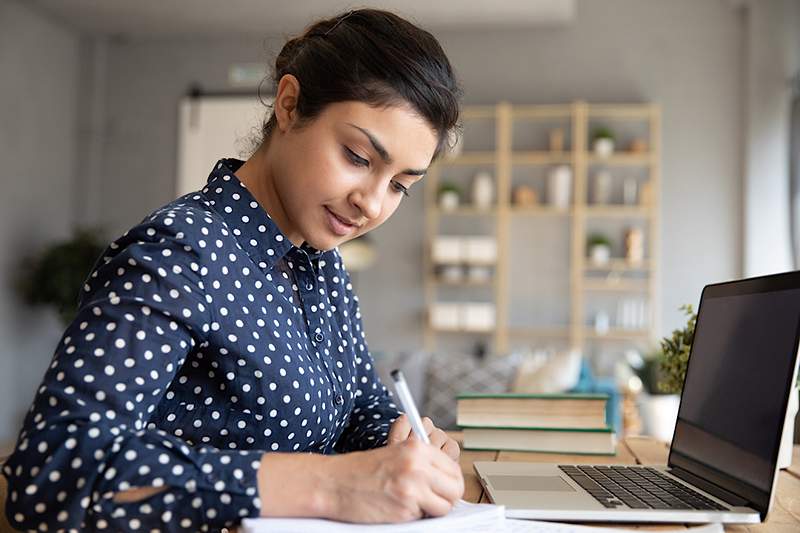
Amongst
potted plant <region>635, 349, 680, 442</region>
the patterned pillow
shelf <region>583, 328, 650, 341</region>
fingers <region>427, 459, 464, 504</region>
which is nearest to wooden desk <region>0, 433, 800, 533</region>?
fingers <region>427, 459, 464, 504</region>

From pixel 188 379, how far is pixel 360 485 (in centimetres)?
30

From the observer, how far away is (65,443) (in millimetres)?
817

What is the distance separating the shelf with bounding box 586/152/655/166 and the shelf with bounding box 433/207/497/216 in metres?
0.79

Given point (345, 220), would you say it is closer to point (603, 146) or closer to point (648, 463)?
point (648, 463)

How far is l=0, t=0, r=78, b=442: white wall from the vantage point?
239 inches

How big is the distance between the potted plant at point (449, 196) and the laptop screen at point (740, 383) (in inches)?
200

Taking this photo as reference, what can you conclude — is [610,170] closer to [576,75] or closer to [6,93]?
[576,75]

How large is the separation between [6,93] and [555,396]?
5.56 meters

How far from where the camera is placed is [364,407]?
4.81 ft

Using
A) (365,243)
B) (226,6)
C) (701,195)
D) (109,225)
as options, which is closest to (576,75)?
(701,195)

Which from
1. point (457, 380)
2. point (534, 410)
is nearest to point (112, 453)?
point (534, 410)

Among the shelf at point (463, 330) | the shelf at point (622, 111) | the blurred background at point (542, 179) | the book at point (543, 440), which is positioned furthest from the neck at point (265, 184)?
the shelf at point (622, 111)

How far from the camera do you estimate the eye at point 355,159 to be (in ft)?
3.68

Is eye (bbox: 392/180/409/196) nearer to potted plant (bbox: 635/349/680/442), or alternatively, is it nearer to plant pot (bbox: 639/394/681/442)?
potted plant (bbox: 635/349/680/442)
